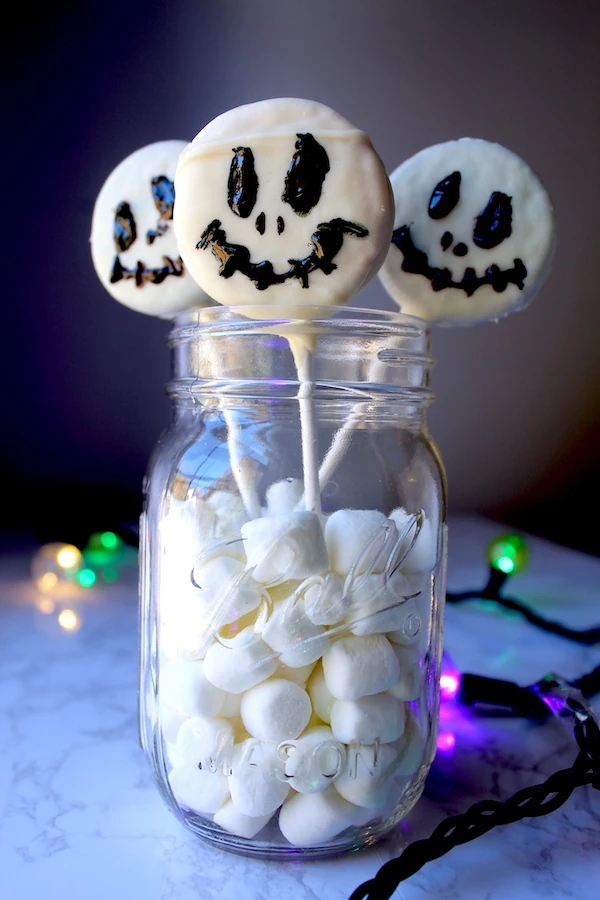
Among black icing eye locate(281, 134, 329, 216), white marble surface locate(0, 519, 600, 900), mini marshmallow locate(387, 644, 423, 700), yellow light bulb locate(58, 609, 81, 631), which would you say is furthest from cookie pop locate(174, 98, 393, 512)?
yellow light bulb locate(58, 609, 81, 631)

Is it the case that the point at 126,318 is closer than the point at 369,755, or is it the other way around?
the point at 369,755

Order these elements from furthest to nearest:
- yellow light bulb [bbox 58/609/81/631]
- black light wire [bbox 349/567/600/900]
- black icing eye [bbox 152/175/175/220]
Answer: yellow light bulb [bbox 58/609/81/631]
black icing eye [bbox 152/175/175/220]
black light wire [bbox 349/567/600/900]

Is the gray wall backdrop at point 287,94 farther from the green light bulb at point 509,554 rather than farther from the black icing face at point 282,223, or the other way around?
the black icing face at point 282,223

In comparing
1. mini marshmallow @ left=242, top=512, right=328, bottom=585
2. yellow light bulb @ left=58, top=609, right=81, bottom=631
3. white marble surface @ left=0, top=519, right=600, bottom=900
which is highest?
mini marshmallow @ left=242, top=512, right=328, bottom=585

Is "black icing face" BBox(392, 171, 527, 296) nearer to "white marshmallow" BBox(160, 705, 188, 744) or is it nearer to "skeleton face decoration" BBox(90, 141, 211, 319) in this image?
"skeleton face decoration" BBox(90, 141, 211, 319)

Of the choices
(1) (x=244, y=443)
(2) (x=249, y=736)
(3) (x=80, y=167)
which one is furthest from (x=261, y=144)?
(3) (x=80, y=167)

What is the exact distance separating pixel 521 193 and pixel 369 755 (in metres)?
0.35

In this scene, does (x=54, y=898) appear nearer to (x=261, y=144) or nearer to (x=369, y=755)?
(x=369, y=755)

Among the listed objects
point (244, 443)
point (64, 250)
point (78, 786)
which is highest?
point (64, 250)

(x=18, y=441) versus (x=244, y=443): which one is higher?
(x=244, y=443)

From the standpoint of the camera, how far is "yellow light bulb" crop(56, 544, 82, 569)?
3.38 feet

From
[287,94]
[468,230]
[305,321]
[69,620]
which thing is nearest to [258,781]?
[305,321]

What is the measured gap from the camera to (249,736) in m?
0.41

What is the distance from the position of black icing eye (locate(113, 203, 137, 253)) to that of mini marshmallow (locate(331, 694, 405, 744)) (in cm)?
32
